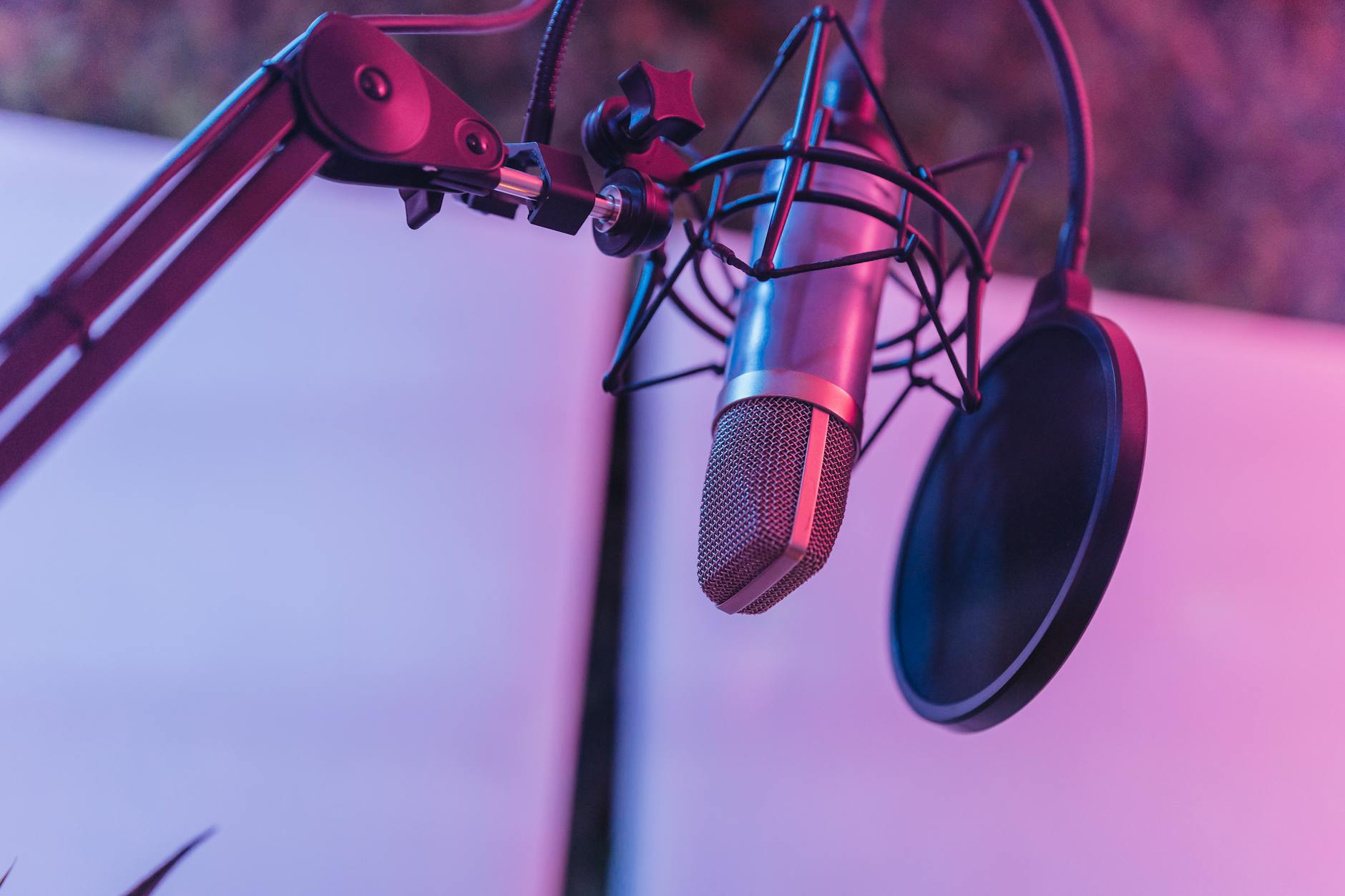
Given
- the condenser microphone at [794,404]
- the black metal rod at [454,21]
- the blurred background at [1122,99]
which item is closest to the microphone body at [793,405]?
the condenser microphone at [794,404]

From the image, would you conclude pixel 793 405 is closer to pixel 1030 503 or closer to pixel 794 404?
pixel 794 404

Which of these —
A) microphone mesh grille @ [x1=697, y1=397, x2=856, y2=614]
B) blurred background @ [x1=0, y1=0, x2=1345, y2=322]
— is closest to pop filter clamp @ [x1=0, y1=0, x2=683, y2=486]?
microphone mesh grille @ [x1=697, y1=397, x2=856, y2=614]

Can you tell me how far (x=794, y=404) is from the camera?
39 centimetres

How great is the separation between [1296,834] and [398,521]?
83 centimetres

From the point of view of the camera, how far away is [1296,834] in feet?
2.46

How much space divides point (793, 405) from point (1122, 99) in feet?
3.26

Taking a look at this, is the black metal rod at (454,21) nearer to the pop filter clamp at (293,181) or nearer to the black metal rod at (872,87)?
the pop filter clamp at (293,181)

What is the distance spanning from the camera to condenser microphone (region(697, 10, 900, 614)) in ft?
1.23

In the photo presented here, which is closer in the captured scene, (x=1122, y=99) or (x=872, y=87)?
(x=872, y=87)

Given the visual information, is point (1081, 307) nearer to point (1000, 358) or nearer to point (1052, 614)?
point (1000, 358)

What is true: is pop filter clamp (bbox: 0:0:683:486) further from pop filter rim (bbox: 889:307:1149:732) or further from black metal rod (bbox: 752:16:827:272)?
pop filter rim (bbox: 889:307:1149:732)

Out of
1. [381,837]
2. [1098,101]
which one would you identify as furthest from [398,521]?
[1098,101]

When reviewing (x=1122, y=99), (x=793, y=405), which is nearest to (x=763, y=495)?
(x=793, y=405)

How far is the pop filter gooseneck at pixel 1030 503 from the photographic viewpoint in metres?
0.36
